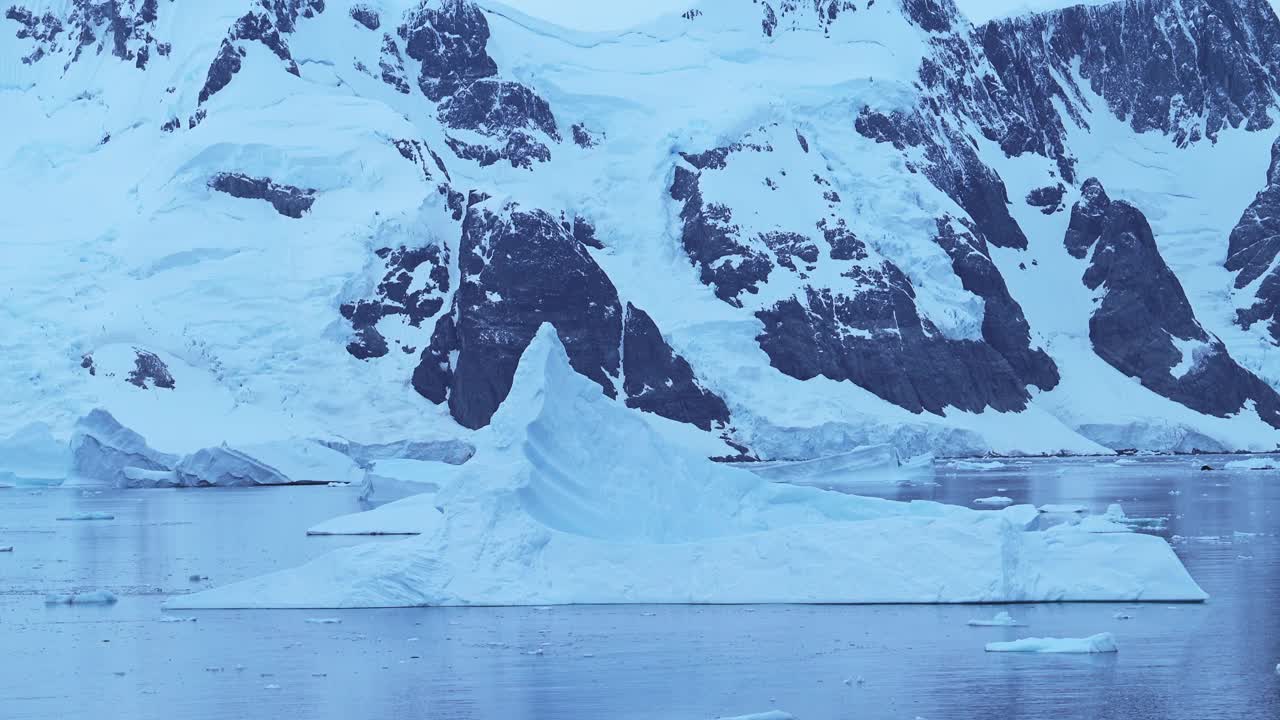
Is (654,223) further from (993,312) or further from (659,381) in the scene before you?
(993,312)

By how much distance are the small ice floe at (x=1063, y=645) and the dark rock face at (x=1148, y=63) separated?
155676 mm

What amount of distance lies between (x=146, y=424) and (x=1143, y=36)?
122370 mm

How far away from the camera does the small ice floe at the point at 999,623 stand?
27766mm

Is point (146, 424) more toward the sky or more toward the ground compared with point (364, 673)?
more toward the ground

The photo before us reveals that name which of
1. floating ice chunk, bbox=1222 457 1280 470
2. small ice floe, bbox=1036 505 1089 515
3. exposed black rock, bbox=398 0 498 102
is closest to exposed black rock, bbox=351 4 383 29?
exposed black rock, bbox=398 0 498 102

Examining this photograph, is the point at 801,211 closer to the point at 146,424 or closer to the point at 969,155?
the point at 969,155

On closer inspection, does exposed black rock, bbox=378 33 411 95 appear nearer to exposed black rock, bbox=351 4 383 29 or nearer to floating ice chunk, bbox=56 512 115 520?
exposed black rock, bbox=351 4 383 29

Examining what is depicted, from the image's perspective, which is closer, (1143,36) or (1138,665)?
(1138,665)

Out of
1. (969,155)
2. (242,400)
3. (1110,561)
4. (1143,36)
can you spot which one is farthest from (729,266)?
(1110,561)

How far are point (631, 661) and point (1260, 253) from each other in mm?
148537

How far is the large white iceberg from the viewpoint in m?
30.8

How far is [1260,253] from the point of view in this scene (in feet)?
531

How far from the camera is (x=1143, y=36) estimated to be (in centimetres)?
18175

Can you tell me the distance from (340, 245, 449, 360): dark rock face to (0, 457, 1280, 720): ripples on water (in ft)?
265
